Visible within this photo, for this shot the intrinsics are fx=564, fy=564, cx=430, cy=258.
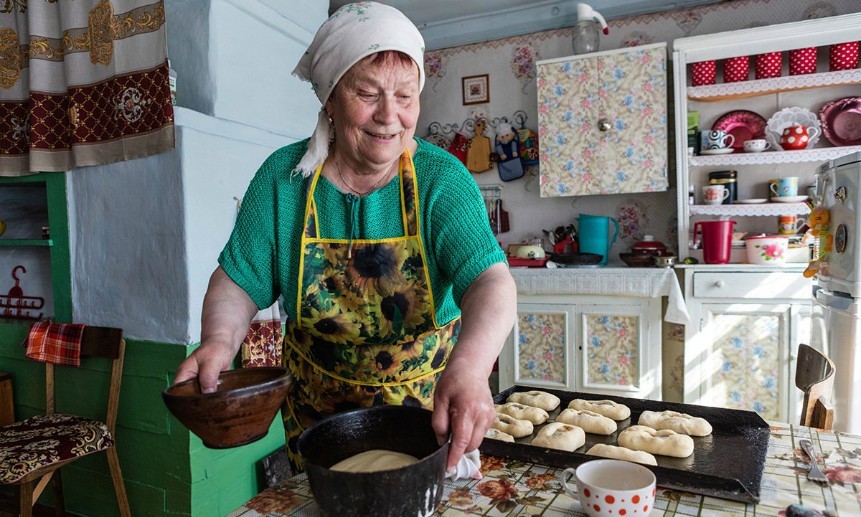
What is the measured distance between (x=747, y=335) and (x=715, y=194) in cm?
88

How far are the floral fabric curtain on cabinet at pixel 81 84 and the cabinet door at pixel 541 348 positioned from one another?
2.40m

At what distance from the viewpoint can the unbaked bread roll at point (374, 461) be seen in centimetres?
91

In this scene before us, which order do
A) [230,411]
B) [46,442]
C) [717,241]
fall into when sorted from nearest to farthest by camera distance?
[230,411] → [46,442] → [717,241]

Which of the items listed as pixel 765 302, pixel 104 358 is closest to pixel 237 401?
pixel 104 358

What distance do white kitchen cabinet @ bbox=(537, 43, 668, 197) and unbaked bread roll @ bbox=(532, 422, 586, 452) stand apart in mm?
2550

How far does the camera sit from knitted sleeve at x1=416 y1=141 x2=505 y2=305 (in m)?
1.11

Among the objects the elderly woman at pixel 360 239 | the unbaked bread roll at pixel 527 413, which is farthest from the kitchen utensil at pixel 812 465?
the elderly woman at pixel 360 239

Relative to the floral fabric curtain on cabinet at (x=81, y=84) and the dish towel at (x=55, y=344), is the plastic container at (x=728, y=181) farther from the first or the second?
the dish towel at (x=55, y=344)

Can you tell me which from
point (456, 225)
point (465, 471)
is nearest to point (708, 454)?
point (465, 471)

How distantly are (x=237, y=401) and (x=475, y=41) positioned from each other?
4034 mm

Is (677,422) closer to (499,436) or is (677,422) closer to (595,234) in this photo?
(499,436)

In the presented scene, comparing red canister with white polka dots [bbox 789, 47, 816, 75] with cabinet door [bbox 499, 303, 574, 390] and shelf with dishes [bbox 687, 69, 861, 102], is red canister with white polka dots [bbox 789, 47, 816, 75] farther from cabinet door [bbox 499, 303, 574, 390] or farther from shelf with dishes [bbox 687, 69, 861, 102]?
cabinet door [bbox 499, 303, 574, 390]

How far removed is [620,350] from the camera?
3.46 m

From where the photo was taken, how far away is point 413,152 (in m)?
1.27
